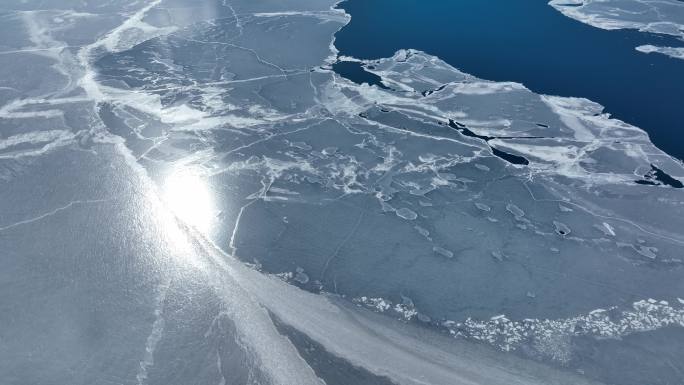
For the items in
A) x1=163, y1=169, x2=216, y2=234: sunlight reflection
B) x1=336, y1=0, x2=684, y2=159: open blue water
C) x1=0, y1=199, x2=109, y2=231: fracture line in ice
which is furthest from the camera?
x1=336, y1=0, x2=684, y2=159: open blue water

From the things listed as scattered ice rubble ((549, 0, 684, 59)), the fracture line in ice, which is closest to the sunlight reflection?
the fracture line in ice

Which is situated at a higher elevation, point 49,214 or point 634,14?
A: point 634,14

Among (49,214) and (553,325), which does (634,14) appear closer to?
(553,325)

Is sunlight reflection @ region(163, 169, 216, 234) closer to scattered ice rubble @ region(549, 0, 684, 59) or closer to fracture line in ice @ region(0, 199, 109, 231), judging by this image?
fracture line in ice @ region(0, 199, 109, 231)

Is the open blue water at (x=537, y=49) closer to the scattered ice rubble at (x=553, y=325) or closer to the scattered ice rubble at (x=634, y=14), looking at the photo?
the scattered ice rubble at (x=634, y=14)

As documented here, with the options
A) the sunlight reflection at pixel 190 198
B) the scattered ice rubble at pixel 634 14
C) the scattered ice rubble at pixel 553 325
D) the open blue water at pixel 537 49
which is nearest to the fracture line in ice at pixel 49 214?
the sunlight reflection at pixel 190 198

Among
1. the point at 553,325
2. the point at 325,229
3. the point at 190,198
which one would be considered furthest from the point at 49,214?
the point at 553,325
